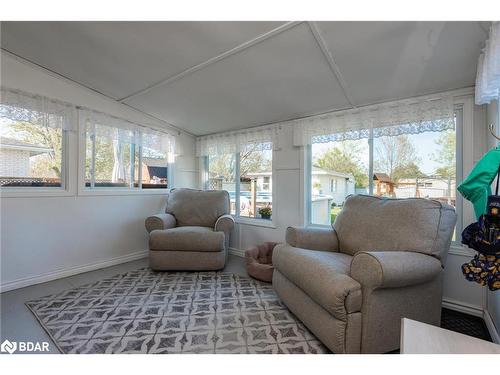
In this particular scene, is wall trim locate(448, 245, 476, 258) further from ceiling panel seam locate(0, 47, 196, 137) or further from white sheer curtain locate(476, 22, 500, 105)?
ceiling panel seam locate(0, 47, 196, 137)

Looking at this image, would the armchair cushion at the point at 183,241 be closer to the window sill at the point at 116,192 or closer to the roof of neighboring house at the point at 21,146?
the window sill at the point at 116,192

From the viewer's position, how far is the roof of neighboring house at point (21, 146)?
2385mm

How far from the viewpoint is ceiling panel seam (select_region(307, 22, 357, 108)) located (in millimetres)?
1569

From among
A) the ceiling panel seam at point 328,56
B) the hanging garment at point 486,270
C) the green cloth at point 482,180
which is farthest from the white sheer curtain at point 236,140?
the hanging garment at point 486,270

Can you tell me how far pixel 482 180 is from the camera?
1109mm

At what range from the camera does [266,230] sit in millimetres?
3363

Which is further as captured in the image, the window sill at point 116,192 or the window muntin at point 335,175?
the window sill at point 116,192

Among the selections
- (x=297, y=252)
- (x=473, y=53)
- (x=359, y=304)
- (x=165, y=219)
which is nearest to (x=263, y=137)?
(x=165, y=219)

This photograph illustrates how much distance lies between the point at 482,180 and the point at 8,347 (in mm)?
2731

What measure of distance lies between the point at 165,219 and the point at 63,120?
1535 millimetres

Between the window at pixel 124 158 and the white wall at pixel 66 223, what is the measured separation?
167 mm

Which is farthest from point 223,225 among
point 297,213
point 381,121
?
point 381,121

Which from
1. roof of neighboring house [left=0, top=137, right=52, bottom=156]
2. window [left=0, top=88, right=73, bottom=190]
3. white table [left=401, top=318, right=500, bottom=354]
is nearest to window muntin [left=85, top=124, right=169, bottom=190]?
window [left=0, top=88, right=73, bottom=190]

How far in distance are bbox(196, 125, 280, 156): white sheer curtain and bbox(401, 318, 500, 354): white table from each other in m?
2.54
